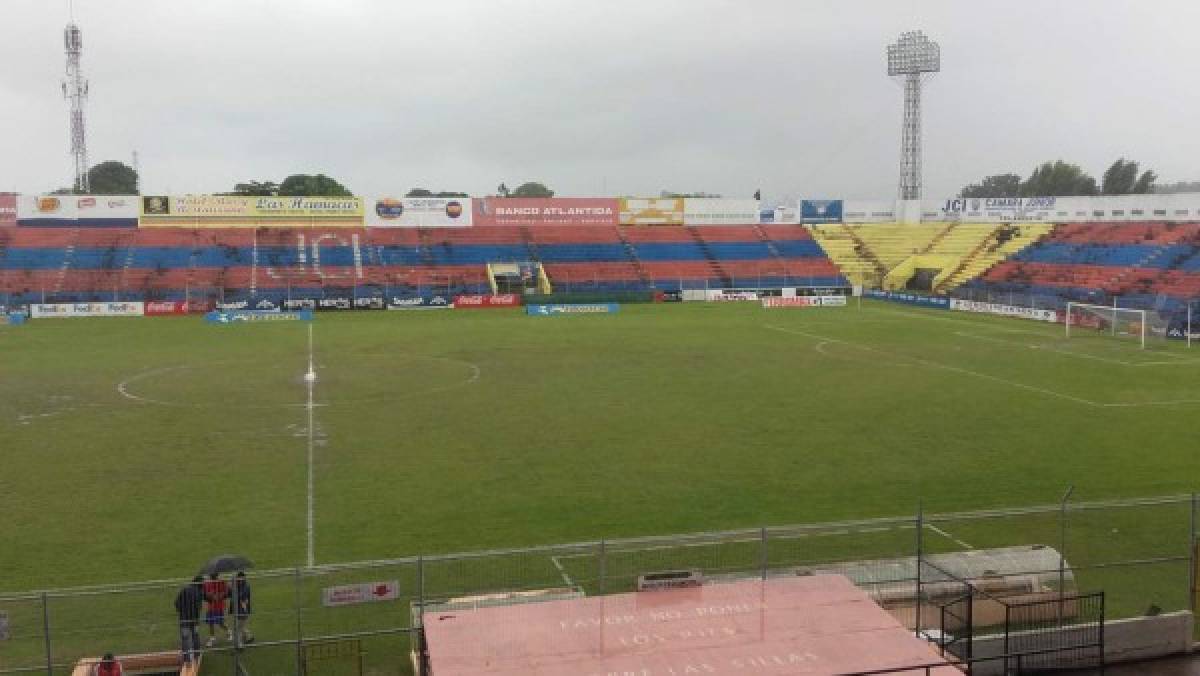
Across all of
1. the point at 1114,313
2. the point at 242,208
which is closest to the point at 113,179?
the point at 242,208

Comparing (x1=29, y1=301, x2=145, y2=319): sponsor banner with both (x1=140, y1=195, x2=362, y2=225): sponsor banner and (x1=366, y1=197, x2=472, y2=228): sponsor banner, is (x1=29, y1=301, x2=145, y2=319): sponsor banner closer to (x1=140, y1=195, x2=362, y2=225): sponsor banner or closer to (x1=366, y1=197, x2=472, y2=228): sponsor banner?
(x1=140, y1=195, x2=362, y2=225): sponsor banner

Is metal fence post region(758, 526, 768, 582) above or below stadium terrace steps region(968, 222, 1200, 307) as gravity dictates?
below

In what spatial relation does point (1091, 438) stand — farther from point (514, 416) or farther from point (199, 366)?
point (199, 366)

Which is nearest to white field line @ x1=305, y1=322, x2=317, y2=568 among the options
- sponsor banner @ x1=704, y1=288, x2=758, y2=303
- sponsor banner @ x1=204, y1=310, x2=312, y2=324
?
sponsor banner @ x1=204, y1=310, x2=312, y2=324

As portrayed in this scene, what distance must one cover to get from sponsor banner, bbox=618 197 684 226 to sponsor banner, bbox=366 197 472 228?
16.2m

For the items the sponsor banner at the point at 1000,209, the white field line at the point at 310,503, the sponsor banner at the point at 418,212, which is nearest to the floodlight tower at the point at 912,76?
the sponsor banner at the point at 1000,209

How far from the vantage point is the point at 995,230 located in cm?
9150

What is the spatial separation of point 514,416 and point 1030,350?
2928cm

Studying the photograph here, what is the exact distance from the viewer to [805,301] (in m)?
76.8

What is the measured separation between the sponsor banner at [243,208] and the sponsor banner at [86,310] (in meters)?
20.4

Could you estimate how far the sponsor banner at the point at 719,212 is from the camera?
100562 mm

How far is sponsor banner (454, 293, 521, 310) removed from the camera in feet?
250

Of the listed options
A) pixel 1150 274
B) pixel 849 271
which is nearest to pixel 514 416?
pixel 1150 274

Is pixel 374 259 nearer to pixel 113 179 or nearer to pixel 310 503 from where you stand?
pixel 310 503
